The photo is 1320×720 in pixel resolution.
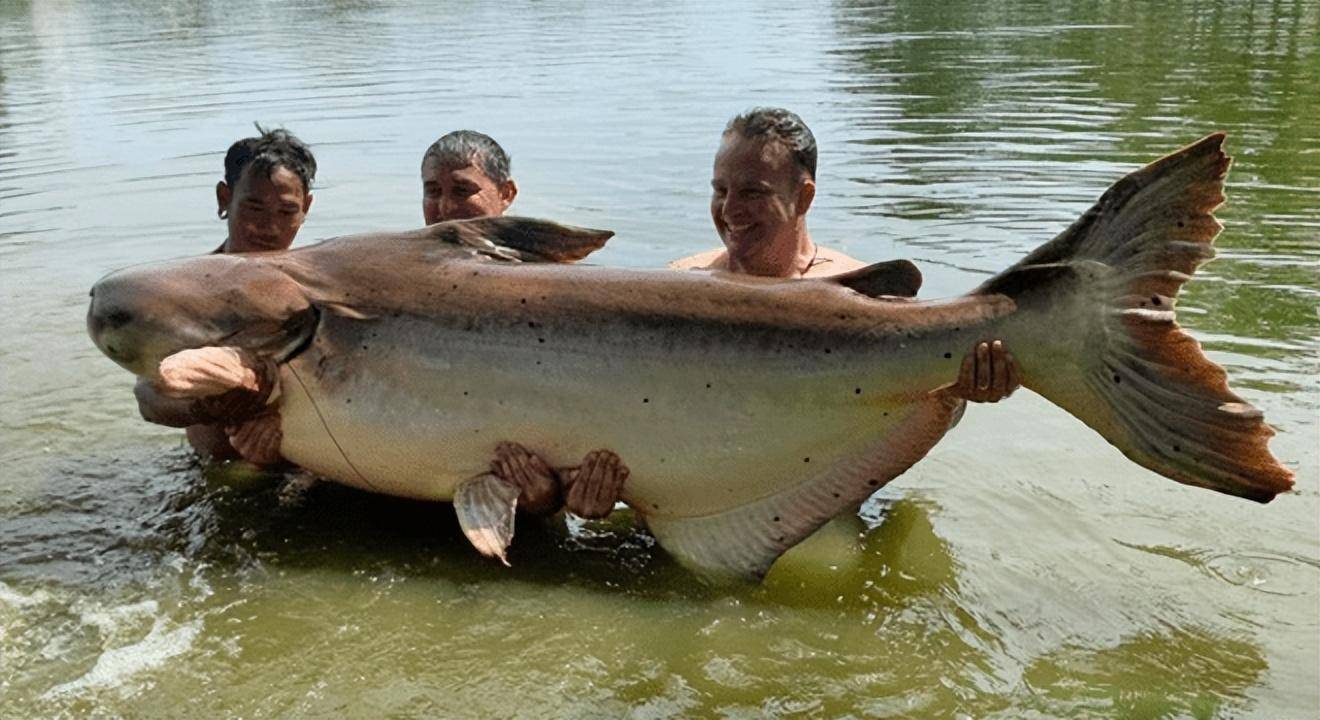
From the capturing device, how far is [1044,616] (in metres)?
3.75

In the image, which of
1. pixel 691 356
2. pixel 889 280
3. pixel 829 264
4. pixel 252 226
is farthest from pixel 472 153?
pixel 889 280

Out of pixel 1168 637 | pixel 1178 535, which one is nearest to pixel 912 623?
pixel 1168 637

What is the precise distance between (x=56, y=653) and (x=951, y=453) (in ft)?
10.5

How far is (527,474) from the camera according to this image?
3.83 metres

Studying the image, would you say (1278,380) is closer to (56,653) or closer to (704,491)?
(704,491)

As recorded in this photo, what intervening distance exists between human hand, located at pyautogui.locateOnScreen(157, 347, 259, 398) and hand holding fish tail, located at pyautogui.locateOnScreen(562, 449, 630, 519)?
40.6 inches

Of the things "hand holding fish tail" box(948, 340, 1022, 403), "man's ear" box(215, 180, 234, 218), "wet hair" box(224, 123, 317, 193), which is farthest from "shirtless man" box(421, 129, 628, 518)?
"hand holding fish tail" box(948, 340, 1022, 403)

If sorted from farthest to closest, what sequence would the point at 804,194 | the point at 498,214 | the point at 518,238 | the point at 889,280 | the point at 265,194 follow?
the point at 498,214 → the point at 265,194 → the point at 804,194 → the point at 518,238 → the point at 889,280

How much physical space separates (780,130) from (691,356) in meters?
1.26

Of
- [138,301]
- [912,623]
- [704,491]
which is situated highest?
[138,301]

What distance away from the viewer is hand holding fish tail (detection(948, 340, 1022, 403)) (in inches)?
134

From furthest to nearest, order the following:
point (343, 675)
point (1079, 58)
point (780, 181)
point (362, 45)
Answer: point (362, 45)
point (1079, 58)
point (780, 181)
point (343, 675)

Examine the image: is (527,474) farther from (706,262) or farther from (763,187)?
(706,262)

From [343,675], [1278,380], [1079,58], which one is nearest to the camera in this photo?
[343,675]
